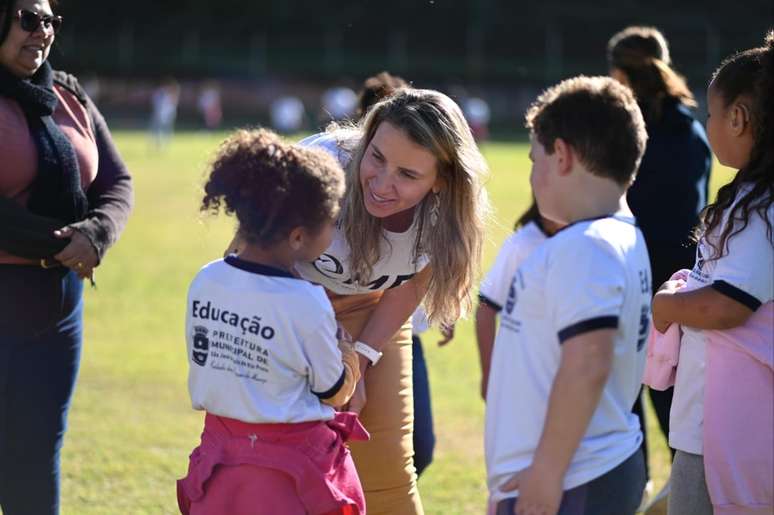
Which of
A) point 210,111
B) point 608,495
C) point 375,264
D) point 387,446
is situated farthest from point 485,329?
point 210,111

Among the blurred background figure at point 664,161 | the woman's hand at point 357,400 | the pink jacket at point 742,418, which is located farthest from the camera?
the blurred background figure at point 664,161

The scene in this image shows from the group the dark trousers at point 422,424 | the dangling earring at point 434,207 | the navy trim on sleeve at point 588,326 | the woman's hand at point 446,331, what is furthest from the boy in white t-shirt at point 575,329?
the dark trousers at point 422,424

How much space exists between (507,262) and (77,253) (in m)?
1.86

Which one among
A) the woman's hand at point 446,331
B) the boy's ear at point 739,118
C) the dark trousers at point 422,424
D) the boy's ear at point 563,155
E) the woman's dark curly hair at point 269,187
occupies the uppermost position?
the boy's ear at point 739,118

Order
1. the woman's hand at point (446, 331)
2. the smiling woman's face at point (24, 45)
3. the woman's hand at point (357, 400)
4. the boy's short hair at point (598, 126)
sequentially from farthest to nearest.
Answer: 1. the woman's hand at point (446, 331)
2. the woman's hand at point (357, 400)
3. the smiling woman's face at point (24, 45)
4. the boy's short hair at point (598, 126)

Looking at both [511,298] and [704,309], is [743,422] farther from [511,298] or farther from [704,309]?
[511,298]

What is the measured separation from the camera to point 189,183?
2380cm

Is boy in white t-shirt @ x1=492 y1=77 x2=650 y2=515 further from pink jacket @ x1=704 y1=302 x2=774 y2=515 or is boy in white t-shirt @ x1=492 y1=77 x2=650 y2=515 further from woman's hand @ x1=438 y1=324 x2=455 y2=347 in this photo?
woman's hand @ x1=438 y1=324 x2=455 y2=347

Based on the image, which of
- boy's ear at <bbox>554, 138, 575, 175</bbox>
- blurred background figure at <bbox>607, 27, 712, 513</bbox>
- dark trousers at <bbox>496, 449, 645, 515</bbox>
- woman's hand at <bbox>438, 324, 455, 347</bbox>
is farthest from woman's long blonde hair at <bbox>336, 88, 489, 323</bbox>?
blurred background figure at <bbox>607, 27, 712, 513</bbox>

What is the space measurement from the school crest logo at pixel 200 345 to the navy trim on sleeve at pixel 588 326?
1.08 meters

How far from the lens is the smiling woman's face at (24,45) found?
3895 mm

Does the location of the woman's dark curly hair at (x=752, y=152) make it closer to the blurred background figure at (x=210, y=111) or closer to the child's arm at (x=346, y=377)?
the child's arm at (x=346, y=377)

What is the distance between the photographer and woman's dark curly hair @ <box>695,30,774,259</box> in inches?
125

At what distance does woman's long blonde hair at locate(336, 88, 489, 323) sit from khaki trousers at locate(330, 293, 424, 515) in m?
0.32
